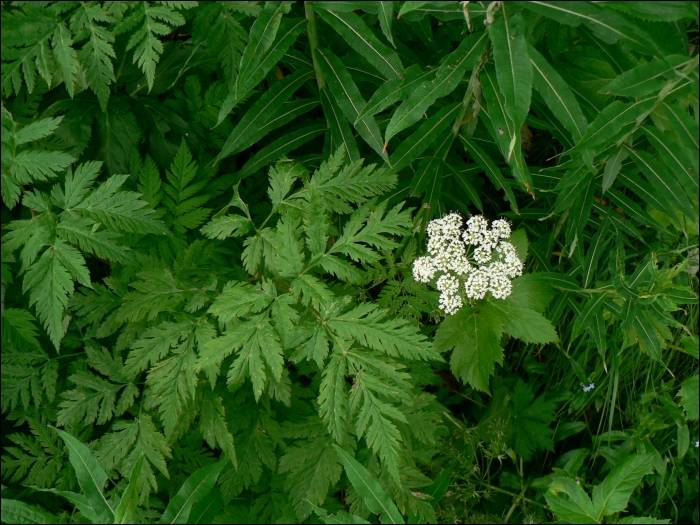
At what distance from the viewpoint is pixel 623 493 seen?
1649mm

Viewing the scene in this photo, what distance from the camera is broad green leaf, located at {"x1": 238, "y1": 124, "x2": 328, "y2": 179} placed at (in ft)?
7.20

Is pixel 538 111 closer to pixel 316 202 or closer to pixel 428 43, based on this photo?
pixel 428 43

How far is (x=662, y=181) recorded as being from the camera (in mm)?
1866

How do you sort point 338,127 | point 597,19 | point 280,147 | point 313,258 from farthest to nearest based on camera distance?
point 280,147 < point 338,127 < point 313,258 < point 597,19

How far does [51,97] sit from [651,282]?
264 cm

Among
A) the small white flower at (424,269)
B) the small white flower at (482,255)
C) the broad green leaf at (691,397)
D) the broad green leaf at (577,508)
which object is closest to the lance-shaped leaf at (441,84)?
the small white flower at (424,269)

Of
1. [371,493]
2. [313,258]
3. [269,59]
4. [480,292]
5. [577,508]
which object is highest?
[269,59]

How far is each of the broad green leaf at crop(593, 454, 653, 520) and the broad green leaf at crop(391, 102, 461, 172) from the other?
1361 mm

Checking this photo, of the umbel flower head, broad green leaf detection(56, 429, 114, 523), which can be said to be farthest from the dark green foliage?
the umbel flower head

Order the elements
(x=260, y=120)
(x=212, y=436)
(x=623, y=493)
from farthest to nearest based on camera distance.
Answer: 1. (x=260, y=120)
2. (x=212, y=436)
3. (x=623, y=493)

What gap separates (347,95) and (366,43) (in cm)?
23

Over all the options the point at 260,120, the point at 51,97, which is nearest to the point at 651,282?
the point at 260,120

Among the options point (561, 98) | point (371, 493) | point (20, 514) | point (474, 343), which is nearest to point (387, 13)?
point (561, 98)

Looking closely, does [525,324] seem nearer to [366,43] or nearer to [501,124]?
[501,124]
